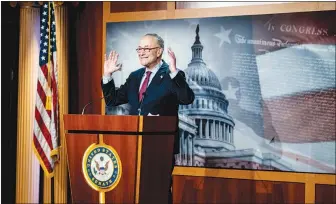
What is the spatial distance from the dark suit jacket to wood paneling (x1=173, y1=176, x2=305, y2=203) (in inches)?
17.2

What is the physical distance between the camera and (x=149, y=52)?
359cm

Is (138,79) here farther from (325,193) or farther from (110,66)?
(325,193)

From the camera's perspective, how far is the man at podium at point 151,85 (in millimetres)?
3328

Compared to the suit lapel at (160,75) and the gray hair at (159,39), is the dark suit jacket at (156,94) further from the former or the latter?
the gray hair at (159,39)

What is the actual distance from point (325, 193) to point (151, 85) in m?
1.62

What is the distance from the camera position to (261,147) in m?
3.45

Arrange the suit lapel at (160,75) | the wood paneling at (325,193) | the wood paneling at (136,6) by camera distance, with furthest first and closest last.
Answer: the wood paneling at (136,6) → the suit lapel at (160,75) → the wood paneling at (325,193)

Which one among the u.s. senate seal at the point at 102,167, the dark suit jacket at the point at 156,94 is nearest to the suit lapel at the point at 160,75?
the dark suit jacket at the point at 156,94

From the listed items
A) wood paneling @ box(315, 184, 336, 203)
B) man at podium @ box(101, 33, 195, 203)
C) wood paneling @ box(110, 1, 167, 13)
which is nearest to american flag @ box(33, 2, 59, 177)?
man at podium @ box(101, 33, 195, 203)

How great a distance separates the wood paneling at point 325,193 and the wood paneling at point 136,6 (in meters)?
1.98

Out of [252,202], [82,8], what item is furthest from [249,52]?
[82,8]

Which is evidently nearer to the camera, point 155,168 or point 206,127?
point 155,168

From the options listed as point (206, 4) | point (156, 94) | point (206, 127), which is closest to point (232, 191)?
point (206, 127)

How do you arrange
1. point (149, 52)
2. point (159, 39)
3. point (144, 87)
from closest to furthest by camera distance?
point (144, 87) → point (149, 52) → point (159, 39)
